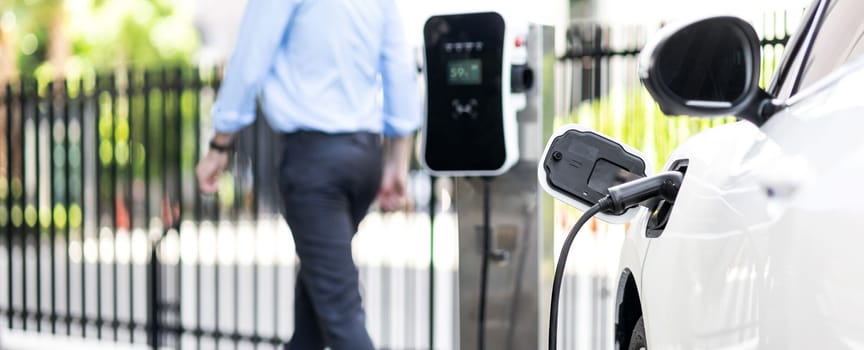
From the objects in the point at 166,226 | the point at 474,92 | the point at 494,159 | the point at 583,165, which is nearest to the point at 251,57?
the point at 474,92

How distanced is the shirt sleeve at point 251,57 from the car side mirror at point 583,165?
59.4 inches

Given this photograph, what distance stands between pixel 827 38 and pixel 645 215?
Result: 0.53 metres

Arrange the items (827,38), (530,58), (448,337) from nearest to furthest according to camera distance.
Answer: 1. (827,38)
2. (530,58)
3. (448,337)

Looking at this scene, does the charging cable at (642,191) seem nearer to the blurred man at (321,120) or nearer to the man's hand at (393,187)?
the blurred man at (321,120)

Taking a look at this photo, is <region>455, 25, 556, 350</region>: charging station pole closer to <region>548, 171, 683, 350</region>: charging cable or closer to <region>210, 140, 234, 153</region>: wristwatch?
<region>210, 140, 234, 153</region>: wristwatch

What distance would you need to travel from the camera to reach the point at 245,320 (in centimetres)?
890

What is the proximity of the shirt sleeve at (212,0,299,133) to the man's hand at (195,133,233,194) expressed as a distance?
6 cm

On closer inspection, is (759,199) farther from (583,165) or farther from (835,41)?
(583,165)

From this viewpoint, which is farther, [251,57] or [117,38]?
[117,38]

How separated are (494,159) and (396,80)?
2.01ft

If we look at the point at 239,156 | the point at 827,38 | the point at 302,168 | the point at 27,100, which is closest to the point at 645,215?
the point at 827,38

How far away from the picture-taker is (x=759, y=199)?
182 centimetres

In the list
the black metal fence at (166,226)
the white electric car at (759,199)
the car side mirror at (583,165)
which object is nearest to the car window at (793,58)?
the white electric car at (759,199)

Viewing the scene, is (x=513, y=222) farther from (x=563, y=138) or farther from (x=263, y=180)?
(x=263, y=180)
